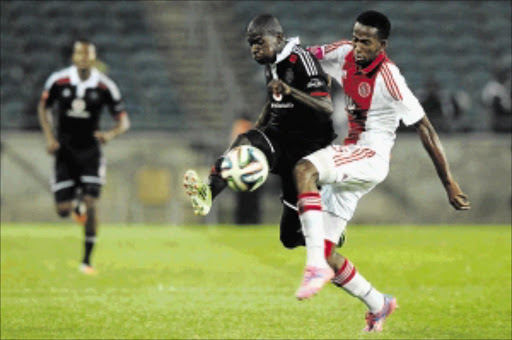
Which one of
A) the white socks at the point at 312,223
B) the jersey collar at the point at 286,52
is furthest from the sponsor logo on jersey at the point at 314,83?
the white socks at the point at 312,223

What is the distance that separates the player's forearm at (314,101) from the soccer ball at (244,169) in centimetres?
44

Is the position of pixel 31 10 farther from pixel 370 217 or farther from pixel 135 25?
pixel 370 217

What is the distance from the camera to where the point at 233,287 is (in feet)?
34.1

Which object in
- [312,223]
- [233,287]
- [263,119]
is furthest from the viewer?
[233,287]

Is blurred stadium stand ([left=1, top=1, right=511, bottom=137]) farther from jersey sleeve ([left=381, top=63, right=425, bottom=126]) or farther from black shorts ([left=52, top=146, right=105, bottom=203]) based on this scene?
jersey sleeve ([left=381, top=63, right=425, bottom=126])

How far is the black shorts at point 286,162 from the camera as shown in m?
6.93

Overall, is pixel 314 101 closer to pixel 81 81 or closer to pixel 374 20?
pixel 374 20

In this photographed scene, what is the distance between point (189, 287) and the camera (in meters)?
10.3

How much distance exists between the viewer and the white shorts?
642cm

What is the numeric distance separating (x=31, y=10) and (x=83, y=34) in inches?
46.3

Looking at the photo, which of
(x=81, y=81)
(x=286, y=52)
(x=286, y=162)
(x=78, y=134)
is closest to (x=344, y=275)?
(x=286, y=162)

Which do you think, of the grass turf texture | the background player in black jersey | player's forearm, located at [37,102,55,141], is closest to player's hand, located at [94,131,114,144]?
the background player in black jersey

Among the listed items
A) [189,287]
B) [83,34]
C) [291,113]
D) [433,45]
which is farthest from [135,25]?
[291,113]

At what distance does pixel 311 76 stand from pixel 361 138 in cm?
57
